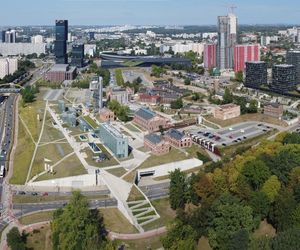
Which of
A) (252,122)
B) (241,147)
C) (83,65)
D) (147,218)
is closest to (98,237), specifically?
(147,218)

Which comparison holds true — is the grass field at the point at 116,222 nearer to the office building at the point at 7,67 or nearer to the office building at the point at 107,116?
the office building at the point at 107,116

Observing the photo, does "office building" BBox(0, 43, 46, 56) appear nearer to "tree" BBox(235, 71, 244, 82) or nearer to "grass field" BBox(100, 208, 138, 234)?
"tree" BBox(235, 71, 244, 82)

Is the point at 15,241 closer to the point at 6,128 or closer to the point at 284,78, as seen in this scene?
the point at 6,128

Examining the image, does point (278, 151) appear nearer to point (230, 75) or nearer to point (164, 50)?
point (230, 75)

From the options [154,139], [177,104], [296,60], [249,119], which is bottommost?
[154,139]

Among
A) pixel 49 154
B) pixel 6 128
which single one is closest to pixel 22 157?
pixel 49 154

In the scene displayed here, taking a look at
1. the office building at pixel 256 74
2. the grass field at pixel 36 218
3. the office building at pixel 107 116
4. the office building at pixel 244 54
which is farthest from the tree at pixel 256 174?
the office building at pixel 244 54

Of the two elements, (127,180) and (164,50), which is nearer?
(127,180)
